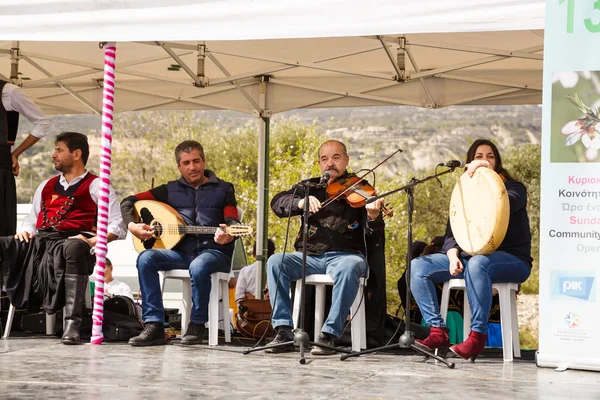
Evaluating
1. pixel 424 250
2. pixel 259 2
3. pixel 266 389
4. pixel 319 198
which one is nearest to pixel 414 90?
pixel 424 250

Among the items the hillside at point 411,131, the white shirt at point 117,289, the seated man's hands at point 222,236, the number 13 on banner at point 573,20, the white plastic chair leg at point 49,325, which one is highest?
the hillside at point 411,131

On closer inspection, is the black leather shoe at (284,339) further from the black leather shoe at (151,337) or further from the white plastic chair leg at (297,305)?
the black leather shoe at (151,337)

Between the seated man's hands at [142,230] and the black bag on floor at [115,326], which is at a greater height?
the seated man's hands at [142,230]

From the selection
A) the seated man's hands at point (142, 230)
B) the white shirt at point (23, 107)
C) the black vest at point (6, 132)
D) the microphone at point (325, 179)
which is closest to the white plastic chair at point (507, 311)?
the microphone at point (325, 179)

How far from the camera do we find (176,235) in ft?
21.7

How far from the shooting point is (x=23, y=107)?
694 centimetres

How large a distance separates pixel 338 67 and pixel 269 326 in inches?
102

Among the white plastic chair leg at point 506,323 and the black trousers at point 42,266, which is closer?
the white plastic chair leg at point 506,323

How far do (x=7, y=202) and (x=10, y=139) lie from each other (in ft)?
1.58

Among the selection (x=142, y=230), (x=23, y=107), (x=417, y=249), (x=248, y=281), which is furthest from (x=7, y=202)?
(x=417, y=249)

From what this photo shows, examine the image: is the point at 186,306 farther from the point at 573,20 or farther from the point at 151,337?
the point at 573,20

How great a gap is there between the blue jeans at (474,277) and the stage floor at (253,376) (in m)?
0.30

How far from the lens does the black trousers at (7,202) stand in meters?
6.75

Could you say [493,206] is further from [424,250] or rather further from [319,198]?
[424,250]
